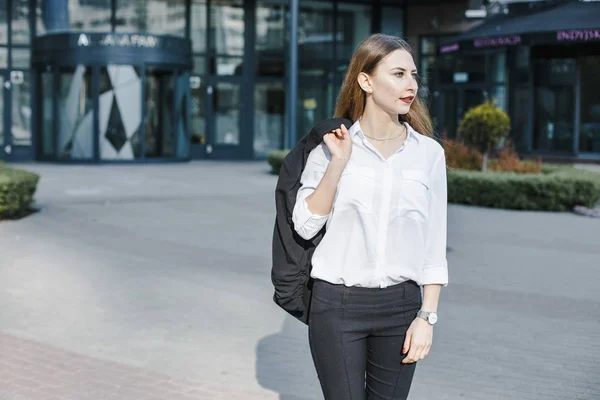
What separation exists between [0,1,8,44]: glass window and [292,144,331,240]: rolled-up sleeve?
84.3 feet

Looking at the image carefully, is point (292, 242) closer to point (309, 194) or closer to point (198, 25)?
point (309, 194)

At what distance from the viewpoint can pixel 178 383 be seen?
542cm

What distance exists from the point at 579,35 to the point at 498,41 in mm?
2344

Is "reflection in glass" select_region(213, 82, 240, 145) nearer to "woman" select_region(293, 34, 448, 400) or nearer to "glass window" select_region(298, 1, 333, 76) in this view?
"glass window" select_region(298, 1, 333, 76)

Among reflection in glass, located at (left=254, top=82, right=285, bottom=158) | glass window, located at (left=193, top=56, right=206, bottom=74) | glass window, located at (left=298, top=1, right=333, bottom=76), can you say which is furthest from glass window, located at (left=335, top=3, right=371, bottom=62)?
glass window, located at (left=193, top=56, right=206, bottom=74)

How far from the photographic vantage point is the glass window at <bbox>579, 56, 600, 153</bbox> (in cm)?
2547

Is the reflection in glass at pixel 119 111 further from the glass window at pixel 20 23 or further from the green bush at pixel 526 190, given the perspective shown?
the green bush at pixel 526 190

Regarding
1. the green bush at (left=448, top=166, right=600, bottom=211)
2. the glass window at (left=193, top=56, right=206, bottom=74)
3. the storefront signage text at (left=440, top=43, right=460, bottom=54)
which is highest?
the storefront signage text at (left=440, top=43, right=460, bottom=54)

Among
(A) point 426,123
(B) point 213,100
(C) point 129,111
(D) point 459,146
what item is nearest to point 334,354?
(A) point 426,123

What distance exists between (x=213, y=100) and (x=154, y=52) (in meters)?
3.81

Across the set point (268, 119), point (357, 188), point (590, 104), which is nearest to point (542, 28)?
point (590, 104)

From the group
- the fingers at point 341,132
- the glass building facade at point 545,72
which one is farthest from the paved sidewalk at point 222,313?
the glass building facade at point 545,72

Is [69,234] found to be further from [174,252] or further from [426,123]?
[426,123]

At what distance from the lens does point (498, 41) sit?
24.2 m
